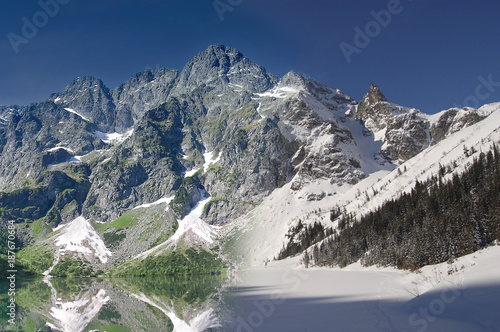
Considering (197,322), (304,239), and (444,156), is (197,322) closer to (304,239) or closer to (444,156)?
(444,156)

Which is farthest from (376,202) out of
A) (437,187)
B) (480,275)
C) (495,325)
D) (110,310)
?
(495,325)

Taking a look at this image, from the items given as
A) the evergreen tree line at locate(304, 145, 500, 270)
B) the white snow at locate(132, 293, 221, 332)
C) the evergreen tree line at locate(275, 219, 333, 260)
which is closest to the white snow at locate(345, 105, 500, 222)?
the evergreen tree line at locate(304, 145, 500, 270)

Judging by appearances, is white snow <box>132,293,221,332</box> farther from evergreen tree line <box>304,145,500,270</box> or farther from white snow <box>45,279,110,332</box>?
evergreen tree line <box>304,145,500,270</box>

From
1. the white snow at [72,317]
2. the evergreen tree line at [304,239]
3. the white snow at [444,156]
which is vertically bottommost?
the white snow at [72,317]

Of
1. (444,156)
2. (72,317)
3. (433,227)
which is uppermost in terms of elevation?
(444,156)

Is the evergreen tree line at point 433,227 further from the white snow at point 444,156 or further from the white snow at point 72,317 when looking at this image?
the white snow at point 72,317

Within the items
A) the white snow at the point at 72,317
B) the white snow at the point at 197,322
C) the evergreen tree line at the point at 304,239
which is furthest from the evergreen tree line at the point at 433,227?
the white snow at the point at 72,317

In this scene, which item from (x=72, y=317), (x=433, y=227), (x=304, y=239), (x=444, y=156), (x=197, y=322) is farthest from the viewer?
(x=304, y=239)

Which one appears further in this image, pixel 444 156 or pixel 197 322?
pixel 444 156

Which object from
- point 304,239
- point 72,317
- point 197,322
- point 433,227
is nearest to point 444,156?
point 304,239
